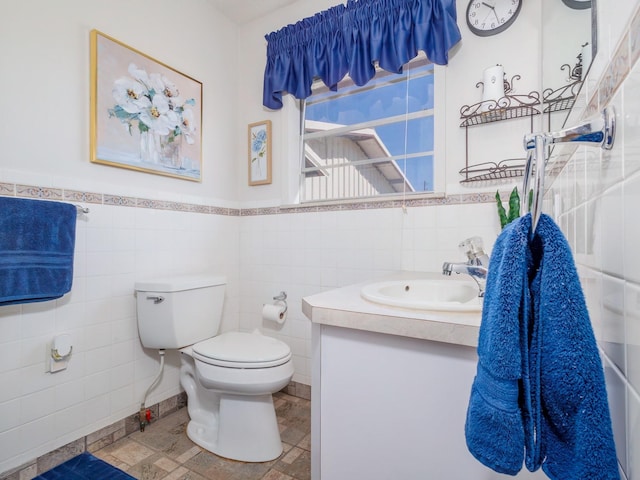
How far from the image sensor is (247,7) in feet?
6.93

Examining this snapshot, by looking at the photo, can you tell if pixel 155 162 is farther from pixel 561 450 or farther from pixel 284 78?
pixel 561 450

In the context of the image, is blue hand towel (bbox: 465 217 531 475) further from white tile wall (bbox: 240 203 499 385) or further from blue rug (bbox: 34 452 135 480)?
blue rug (bbox: 34 452 135 480)

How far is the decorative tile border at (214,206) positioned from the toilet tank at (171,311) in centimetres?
42

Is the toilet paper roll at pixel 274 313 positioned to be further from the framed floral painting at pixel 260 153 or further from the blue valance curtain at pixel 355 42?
the blue valance curtain at pixel 355 42

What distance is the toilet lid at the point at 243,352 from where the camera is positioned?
1.40 meters

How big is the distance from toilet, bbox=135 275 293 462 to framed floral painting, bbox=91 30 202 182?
0.65 meters

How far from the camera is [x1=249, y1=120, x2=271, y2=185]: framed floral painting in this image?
2168mm

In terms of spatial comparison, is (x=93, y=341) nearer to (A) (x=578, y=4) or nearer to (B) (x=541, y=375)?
(B) (x=541, y=375)

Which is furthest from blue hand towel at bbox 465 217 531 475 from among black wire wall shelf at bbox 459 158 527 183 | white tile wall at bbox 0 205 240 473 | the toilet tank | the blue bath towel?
white tile wall at bbox 0 205 240 473

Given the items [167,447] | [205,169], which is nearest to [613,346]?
[167,447]

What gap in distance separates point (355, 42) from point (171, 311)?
170cm

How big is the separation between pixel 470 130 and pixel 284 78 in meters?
1.14

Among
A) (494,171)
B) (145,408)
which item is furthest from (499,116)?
(145,408)

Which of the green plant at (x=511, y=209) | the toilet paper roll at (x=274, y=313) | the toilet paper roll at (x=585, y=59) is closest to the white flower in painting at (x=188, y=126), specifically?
the toilet paper roll at (x=274, y=313)
